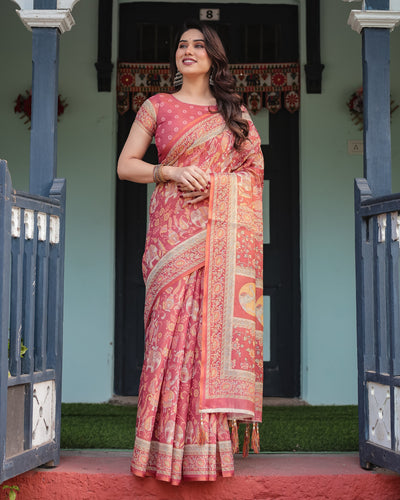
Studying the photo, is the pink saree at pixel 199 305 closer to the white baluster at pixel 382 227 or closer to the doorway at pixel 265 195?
the white baluster at pixel 382 227

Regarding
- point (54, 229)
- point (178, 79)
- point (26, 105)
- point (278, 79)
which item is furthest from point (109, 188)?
point (178, 79)

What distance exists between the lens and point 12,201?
2977 mm

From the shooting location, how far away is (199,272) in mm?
3186

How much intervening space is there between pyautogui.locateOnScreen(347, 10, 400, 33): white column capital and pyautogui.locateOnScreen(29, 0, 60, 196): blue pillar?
148 cm

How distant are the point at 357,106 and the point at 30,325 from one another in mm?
3446

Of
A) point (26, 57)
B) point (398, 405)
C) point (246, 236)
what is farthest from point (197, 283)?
point (26, 57)

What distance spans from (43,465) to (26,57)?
11.5 ft

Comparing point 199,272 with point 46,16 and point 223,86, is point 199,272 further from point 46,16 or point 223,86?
point 46,16

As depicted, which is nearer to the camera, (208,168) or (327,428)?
(208,168)

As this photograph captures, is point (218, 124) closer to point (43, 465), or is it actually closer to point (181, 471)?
point (181, 471)

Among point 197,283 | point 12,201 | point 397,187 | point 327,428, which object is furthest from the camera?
point 397,187

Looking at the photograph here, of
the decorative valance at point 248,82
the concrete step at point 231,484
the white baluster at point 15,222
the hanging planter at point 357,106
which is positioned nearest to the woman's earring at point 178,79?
the white baluster at point 15,222

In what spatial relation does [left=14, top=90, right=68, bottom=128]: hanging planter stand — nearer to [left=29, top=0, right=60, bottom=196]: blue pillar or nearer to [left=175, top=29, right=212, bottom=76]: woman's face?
[left=29, top=0, right=60, bottom=196]: blue pillar

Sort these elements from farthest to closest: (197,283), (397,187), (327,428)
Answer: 1. (397,187)
2. (327,428)
3. (197,283)
